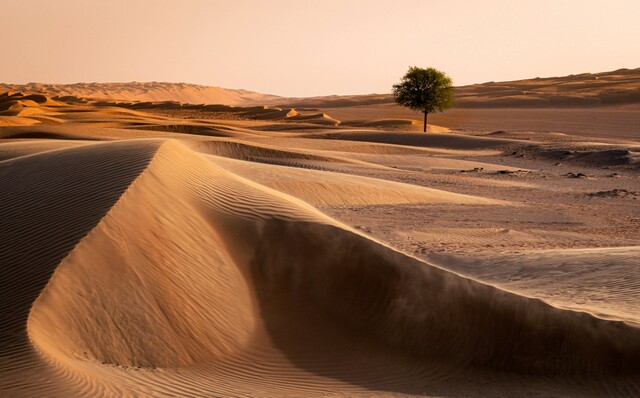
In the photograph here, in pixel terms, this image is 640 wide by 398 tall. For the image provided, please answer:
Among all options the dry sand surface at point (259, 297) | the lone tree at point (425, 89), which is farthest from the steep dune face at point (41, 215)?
the lone tree at point (425, 89)

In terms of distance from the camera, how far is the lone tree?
49.2 meters

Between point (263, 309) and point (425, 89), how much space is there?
42.6 meters

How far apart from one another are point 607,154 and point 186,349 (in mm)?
25618

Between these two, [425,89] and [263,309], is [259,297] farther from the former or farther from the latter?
[425,89]

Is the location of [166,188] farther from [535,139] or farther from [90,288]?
[535,139]

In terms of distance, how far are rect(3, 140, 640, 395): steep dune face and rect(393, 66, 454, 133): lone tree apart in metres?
40.5

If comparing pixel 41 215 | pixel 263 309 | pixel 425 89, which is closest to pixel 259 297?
pixel 263 309

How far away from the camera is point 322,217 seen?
10.1 m

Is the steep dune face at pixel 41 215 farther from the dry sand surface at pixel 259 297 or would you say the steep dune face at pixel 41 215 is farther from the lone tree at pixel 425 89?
the lone tree at pixel 425 89

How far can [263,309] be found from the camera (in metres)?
8.48

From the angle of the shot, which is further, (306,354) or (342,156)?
(342,156)

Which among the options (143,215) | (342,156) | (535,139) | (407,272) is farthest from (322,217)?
(535,139)

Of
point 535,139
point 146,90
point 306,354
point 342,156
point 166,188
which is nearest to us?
point 306,354

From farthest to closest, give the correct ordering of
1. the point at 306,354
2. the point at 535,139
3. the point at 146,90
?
the point at 146,90
the point at 535,139
the point at 306,354
